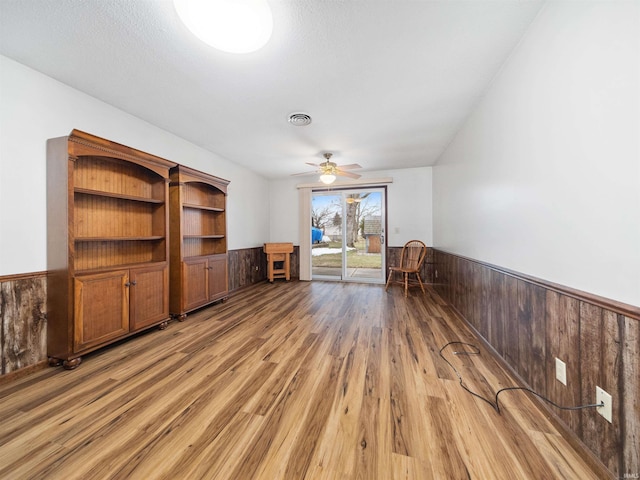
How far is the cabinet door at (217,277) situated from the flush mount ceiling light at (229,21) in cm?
251

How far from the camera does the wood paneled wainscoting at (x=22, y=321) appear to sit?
64.1 inches

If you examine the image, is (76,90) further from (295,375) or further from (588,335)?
(588,335)

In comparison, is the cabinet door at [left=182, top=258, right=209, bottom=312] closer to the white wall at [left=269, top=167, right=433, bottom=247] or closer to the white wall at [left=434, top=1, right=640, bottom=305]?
the white wall at [left=434, top=1, right=640, bottom=305]

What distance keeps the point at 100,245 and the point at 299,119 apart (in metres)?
2.43

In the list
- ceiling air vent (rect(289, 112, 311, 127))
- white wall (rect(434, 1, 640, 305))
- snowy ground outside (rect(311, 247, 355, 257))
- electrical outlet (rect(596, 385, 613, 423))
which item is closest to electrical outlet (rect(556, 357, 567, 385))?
electrical outlet (rect(596, 385, 613, 423))

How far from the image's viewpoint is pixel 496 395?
1.41 m

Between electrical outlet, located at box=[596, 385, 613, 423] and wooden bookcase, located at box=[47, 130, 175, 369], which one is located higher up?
wooden bookcase, located at box=[47, 130, 175, 369]

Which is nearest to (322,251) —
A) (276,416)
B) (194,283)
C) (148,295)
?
(194,283)

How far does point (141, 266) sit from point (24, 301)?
0.75 metres

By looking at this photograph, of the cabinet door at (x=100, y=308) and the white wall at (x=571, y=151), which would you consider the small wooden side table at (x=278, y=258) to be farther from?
the white wall at (x=571, y=151)

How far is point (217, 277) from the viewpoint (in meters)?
3.28

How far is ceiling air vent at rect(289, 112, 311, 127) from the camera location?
2473 mm

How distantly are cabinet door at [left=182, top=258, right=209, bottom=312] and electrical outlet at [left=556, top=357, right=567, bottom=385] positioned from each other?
10.8 feet

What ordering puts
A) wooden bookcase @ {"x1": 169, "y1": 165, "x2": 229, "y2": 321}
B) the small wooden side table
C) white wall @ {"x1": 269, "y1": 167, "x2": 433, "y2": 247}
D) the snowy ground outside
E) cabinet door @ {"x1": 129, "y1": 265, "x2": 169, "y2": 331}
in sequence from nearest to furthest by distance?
1. cabinet door @ {"x1": 129, "y1": 265, "x2": 169, "y2": 331}
2. wooden bookcase @ {"x1": 169, "y1": 165, "x2": 229, "y2": 321}
3. white wall @ {"x1": 269, "y1": 167, "x2": 433, "y2": 247}
4. the small wooden side table
5. the snowy ground outside
